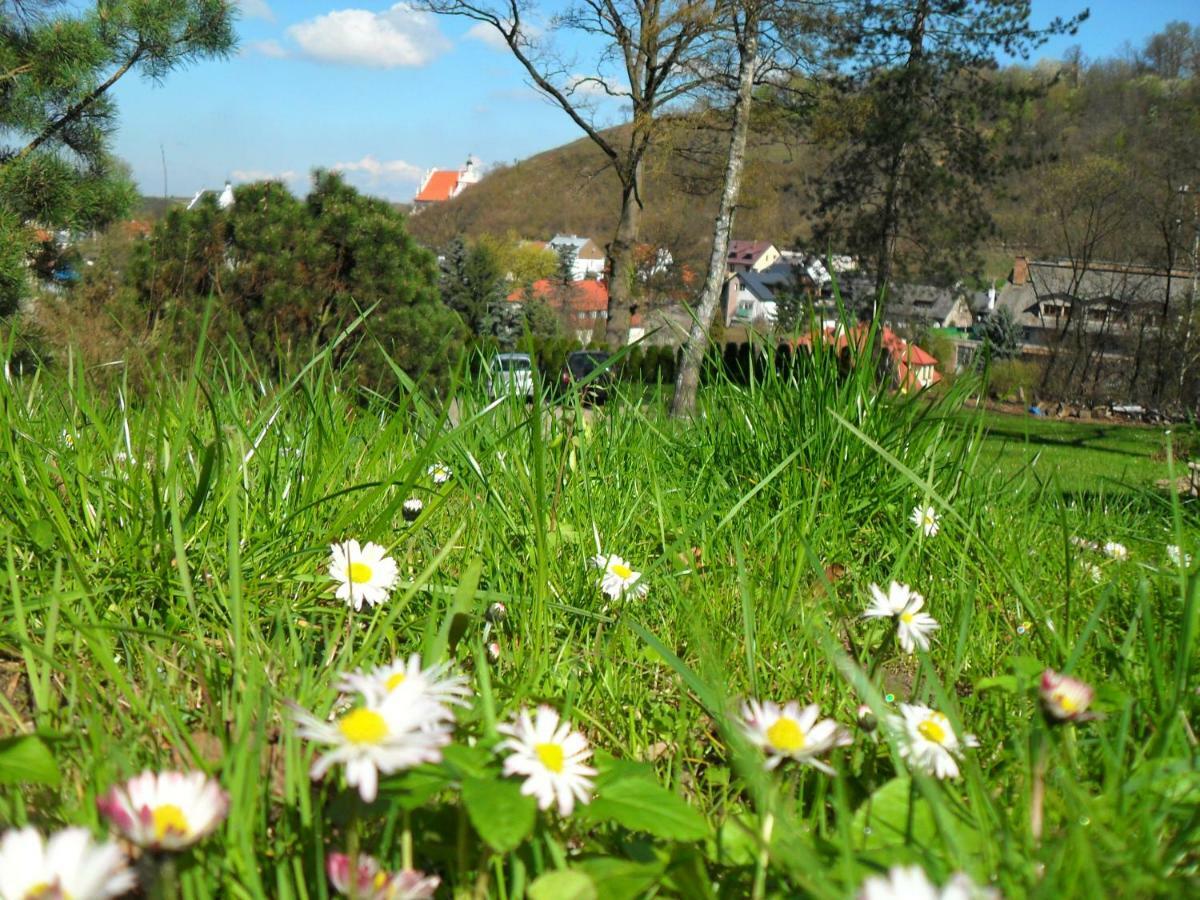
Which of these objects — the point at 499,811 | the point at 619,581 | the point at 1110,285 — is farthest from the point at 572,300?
the point at 499,811

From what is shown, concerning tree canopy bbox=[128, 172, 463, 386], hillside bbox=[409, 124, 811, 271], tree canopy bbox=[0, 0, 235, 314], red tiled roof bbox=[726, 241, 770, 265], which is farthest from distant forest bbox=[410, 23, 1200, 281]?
red tiled roof bbox=[726, 241, 770, 265]

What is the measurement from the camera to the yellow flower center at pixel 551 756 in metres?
0.69

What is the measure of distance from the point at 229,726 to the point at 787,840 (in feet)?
2.19

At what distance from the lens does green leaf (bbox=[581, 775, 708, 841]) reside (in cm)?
69

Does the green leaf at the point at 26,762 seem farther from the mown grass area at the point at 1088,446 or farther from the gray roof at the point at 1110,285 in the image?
the gray roof at the point at 1110,285

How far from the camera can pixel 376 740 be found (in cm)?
59

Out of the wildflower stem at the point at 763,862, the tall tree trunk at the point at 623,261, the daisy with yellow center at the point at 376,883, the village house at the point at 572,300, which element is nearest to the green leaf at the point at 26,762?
the daisy with yellow center at the point at 376,883

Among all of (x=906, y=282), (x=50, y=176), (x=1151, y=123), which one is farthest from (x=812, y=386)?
(x=1151, y=123)

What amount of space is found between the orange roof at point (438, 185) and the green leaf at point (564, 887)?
12110 cm

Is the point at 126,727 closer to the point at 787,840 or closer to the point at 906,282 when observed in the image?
the point at 787,840

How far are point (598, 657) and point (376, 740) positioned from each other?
2.36 feet

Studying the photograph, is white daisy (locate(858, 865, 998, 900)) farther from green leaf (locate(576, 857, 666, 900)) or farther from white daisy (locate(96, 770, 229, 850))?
white daisy (locate(96, 770, 229, 850))

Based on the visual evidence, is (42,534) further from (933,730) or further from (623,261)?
(623,261)

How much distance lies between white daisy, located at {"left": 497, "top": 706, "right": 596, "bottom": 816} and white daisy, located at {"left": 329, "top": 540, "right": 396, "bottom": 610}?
0.57m
